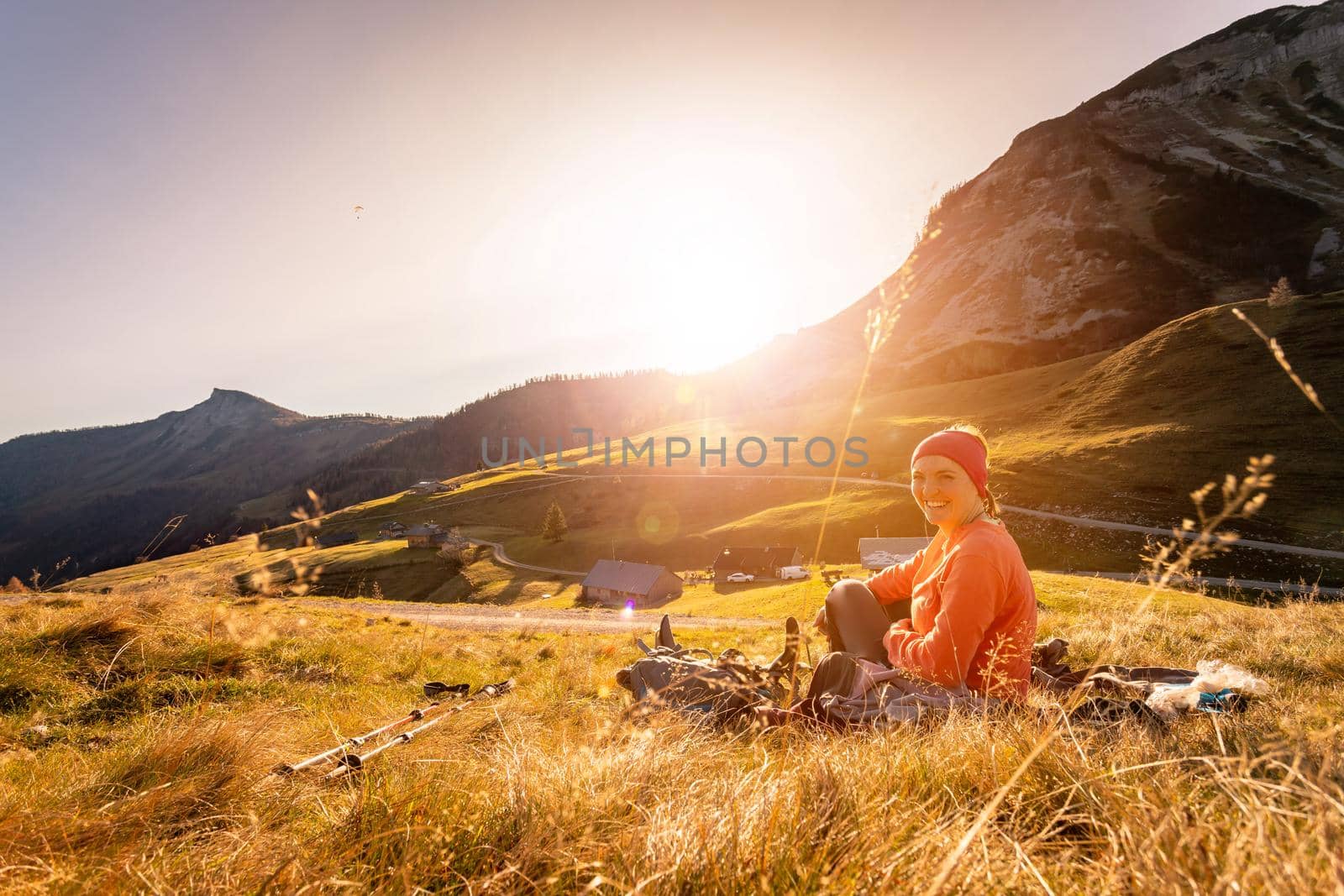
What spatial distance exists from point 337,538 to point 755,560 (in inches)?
3300

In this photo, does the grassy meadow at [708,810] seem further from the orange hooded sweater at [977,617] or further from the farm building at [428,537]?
the farm building at [428,537]

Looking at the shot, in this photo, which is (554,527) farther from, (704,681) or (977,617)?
(977,617)

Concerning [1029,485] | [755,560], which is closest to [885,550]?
[755,560]

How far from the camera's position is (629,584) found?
63000 millimetres

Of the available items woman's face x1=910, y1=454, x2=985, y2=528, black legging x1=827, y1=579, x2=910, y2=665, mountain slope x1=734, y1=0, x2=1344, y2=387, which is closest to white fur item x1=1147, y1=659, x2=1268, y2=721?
woman's face x1=910, y1=454, x2=985, y2=528

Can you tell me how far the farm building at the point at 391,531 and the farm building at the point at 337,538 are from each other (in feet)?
16.9

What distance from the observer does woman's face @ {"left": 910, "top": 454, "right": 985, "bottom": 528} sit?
4.56 meters

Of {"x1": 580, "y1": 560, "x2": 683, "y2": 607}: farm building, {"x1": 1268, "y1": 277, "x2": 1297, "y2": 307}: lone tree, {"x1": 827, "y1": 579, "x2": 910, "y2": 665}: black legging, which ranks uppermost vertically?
{"x1": 1268, "y1": 277, "x2": 1297, "y2": 307}: lone tree

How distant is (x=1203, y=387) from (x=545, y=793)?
103m

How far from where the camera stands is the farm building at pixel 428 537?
8556 cm

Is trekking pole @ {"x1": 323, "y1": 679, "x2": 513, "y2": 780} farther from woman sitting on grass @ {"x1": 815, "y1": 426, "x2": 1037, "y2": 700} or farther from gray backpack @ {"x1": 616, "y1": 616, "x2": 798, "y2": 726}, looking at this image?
woman sitting on grass @ {"x1": 815, "y1": 426, "x2": 1037, "y2": 700}

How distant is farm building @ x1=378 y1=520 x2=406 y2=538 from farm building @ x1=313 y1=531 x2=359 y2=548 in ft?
16.9

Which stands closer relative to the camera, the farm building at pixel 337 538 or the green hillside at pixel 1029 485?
the green hillside at pixel 1029 485

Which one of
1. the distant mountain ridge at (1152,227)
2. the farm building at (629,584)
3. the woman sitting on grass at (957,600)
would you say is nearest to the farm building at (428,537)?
the farm building at (629,584)
